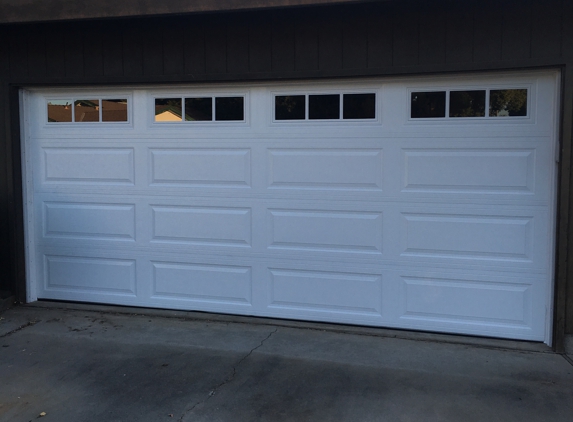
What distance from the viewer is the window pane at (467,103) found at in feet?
16.1

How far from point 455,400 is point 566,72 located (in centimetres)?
277

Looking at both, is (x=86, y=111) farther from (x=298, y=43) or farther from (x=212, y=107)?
(x=298, y=43)

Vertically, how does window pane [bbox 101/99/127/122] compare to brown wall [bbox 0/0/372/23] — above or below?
below

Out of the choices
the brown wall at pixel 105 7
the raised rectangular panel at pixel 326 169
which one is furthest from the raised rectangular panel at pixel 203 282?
the brown wall at pixel 105 7

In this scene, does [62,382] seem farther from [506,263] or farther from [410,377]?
[506,263]

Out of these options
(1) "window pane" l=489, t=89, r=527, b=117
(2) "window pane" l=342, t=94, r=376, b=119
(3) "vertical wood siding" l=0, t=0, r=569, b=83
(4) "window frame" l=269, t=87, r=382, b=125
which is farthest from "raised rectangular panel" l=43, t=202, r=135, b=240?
(1) "window pane" l=489, t=89, r=527, b=117

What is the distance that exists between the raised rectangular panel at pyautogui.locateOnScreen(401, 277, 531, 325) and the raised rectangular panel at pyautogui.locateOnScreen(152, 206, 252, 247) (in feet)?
5.45

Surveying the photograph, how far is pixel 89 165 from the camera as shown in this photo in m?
5.91

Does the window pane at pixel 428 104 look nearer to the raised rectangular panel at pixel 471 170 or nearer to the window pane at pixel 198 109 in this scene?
the raised rectangular panel at pixel 471 170

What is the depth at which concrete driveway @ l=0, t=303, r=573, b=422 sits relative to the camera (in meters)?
3.71

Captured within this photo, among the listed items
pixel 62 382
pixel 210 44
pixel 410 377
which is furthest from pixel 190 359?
pixel 210 44

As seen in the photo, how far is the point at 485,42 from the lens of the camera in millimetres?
4703

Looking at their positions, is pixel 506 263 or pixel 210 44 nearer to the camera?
pixel 506 263

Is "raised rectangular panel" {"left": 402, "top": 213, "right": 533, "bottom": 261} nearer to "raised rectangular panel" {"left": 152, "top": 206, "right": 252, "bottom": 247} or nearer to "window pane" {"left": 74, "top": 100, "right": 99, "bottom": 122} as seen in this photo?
"raised rectangular panel" {"left": 152, "top": 206, "right": 252, "bottom": 247}
